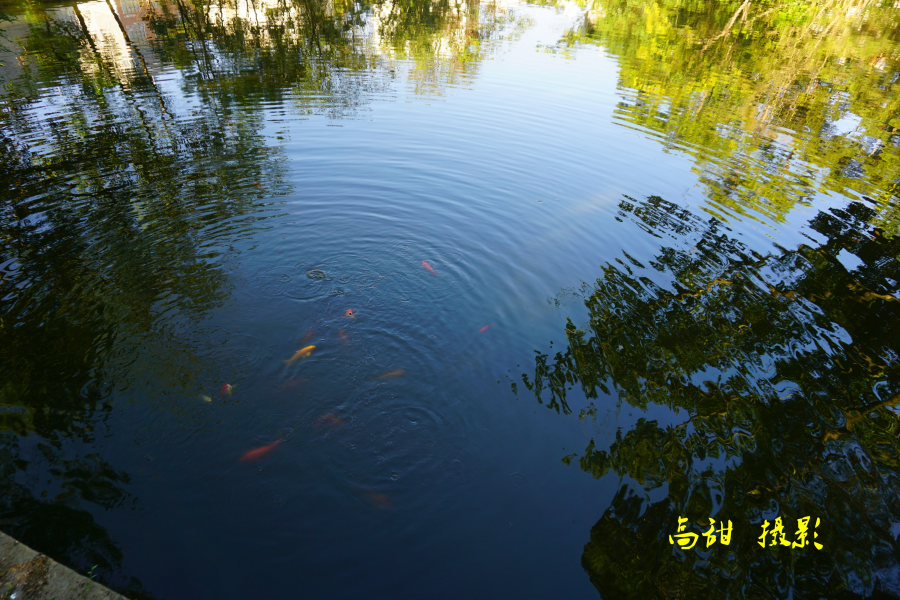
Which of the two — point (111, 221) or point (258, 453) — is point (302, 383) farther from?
point (111, 221)

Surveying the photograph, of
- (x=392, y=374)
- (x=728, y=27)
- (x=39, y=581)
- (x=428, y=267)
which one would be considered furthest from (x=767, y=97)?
(x=39, y=581)

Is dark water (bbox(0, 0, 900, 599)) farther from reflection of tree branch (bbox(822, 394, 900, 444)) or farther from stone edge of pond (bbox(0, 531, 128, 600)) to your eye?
stone edge of pond (bbox(0, 531, 128, 600))

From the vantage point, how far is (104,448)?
5.30m

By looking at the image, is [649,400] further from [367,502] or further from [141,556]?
[141,556]

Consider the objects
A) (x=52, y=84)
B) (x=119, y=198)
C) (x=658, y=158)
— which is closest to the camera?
(x=119, y=198)

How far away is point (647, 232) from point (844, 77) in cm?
2160

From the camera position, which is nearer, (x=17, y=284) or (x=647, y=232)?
(x=17, y=284)

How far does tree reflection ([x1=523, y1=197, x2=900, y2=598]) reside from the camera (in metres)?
4.80

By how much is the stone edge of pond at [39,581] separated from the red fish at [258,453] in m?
1.75

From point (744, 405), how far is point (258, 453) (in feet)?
20.7

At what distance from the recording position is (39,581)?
11.8ft

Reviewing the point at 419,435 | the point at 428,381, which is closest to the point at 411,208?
the point at 428,381

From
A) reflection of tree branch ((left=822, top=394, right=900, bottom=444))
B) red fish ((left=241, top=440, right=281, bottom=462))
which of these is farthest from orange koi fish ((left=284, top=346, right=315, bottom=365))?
reflection of tree branch ((left=822, top=394, right=900, bottom=444))

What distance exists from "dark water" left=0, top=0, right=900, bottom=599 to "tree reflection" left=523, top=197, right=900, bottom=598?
4cm
